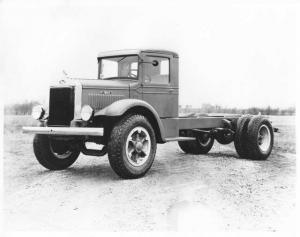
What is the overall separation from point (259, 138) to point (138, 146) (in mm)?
3700

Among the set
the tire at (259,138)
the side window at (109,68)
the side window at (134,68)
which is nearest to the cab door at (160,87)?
the side window at (134,68)

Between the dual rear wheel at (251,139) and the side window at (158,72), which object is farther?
the dual rear wheel at (251,139)

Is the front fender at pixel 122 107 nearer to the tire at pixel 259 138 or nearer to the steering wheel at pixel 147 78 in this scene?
the steering wheel at pixel 147 78

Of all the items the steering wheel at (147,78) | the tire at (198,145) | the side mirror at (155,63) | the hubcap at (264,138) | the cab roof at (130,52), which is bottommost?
the tire at (198,145)

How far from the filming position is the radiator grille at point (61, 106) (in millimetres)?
6922

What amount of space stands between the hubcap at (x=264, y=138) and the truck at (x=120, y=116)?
1.46 feet

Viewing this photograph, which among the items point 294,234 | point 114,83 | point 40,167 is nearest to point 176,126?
point 114,83

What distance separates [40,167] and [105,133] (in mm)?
1859

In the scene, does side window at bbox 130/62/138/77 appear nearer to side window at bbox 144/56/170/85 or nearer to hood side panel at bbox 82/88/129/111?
side window at bbox 144/56/170/85

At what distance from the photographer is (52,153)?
7516mm

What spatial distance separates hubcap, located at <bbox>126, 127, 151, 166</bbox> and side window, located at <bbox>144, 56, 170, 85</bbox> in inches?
45.2

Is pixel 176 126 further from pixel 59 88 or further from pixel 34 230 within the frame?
pixel 34 230

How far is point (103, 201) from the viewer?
18.2ft

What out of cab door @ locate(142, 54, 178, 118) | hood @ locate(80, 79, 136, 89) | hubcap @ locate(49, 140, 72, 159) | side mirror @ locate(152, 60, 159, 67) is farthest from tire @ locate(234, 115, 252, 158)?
hubcap @ locate(49, 140, 72, 159)
